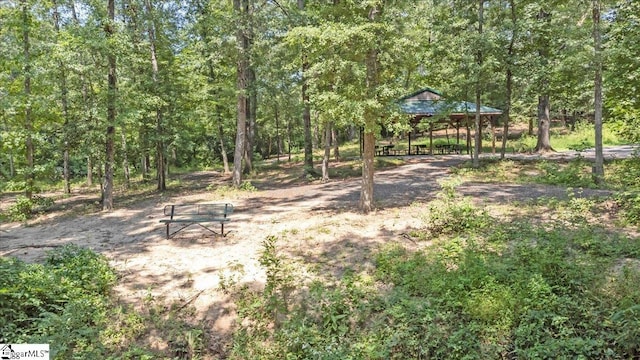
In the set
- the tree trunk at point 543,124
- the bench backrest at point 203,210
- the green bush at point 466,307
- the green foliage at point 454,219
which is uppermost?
the tree trunk at point 543,124

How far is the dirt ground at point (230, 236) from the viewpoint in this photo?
259 inches

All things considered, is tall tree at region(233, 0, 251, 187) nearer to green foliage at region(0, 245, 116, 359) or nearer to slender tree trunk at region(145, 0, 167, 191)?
slender tree trunk at region(145, 0, 167, 191)

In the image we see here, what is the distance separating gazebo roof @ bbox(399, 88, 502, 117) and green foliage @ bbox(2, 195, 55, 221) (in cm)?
1571

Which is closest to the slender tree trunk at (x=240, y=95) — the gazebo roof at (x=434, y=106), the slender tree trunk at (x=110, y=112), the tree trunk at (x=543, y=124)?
the slender tree trunk at (x=110, y=112)

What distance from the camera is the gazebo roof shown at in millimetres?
18438

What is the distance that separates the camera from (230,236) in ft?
29.7

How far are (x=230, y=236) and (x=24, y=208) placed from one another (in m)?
8.96

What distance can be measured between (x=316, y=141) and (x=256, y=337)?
1417 inches

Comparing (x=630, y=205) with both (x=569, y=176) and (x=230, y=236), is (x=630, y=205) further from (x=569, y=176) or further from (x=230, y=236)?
(x=230, y=236)

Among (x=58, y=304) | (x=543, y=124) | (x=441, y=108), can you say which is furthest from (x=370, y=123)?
(x=543, y=124)

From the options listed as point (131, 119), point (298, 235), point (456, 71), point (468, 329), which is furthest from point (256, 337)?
point (456, 71)

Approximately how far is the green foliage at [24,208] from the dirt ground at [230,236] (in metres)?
0.73

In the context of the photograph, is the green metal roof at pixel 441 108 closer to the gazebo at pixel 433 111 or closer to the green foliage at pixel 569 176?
the gazebo at pixel 433 111

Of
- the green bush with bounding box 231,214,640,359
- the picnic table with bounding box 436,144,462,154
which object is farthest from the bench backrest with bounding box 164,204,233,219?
the picnic table with bounding box 436,144,462,154
